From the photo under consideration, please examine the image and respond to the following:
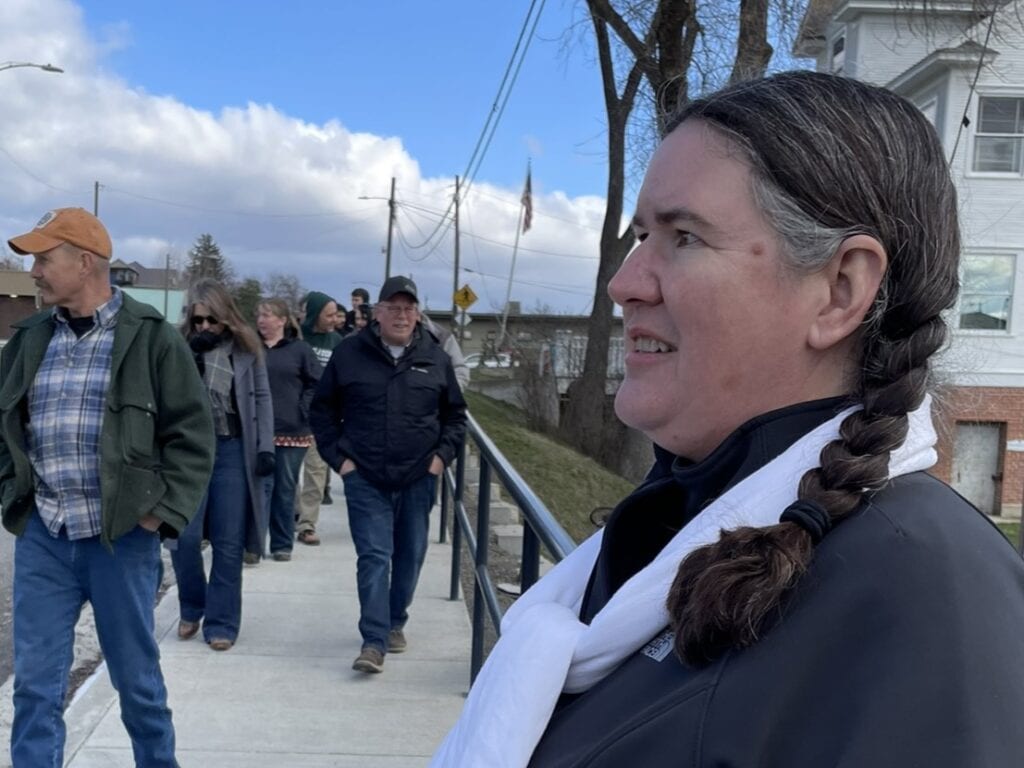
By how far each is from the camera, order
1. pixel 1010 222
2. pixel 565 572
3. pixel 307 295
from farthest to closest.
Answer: pixel 1010 222 → pixel 307 295 → pixel 565 572

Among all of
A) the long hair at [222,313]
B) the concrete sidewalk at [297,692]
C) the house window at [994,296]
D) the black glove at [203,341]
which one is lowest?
the concrete sidewalk at [297,692]

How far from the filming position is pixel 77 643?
5.05 m

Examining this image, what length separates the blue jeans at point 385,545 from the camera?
489cm

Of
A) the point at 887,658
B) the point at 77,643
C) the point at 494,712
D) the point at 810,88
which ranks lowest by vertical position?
the point at 77,643

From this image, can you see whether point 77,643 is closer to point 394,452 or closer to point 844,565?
point 394,452

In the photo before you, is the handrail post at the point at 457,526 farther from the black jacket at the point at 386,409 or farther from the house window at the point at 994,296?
the house window at the point at 994,296

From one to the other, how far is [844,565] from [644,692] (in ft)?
0.74

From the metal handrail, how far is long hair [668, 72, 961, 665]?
99 cm

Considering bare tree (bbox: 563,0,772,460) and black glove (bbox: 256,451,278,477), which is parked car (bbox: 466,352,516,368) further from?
black glove (bbox: 256,451,278,477)

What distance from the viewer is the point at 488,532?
184 inches

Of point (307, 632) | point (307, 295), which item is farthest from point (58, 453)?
point (307, 295)

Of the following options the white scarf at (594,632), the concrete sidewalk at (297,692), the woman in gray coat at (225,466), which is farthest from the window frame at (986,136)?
the white scarf at (594,632)

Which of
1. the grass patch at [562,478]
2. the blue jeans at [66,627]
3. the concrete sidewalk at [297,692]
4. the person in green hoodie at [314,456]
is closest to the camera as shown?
the blue jeans at [66,627]

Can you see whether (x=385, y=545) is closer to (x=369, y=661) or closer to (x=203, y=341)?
(x=369, y=661)
